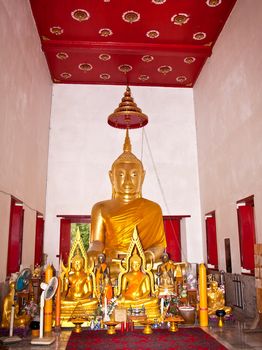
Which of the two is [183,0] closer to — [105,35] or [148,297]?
[105,35]

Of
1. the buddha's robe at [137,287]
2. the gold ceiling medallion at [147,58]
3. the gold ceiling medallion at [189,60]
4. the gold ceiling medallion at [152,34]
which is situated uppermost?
the gold ceiling medallion at [152,34]

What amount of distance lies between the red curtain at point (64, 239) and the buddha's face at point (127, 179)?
52.3 inches

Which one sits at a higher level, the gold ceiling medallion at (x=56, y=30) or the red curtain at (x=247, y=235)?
the gold ceiling medallion at (x=56, y=30)

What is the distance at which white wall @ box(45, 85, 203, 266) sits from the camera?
796cm

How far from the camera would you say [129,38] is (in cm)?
705

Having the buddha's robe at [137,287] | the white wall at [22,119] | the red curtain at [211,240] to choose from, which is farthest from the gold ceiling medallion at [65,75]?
the buddha's robe at [137,287]

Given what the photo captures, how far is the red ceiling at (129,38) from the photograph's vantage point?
6168 mm

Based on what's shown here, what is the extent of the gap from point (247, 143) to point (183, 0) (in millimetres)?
2564

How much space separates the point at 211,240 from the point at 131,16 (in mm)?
4399

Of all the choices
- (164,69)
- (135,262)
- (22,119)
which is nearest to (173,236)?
(135,262)

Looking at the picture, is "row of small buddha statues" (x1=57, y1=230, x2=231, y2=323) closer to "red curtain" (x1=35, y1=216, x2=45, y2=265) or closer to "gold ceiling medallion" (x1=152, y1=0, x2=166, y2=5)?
"red curtain" (x1=35, y1=216, x2=45, y2=265)

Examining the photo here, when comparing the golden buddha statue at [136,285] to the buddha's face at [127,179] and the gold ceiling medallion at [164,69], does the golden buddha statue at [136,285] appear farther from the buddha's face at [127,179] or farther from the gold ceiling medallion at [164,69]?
the gold ceiling medallion at [164,69]

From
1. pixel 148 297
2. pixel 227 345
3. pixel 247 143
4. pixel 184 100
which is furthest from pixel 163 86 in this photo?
pixel 227 345

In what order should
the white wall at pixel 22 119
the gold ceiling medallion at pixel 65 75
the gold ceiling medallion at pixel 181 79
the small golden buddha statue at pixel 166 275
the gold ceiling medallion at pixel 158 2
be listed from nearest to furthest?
the white wall at pixel 22 119, the small golden buddha statue at pixel 166 275, the gold ceiling medallion at pixel 158 2, the gold ceiling medallion at pixel 65 75, the gold ceiling medallion at pixel 181 79
